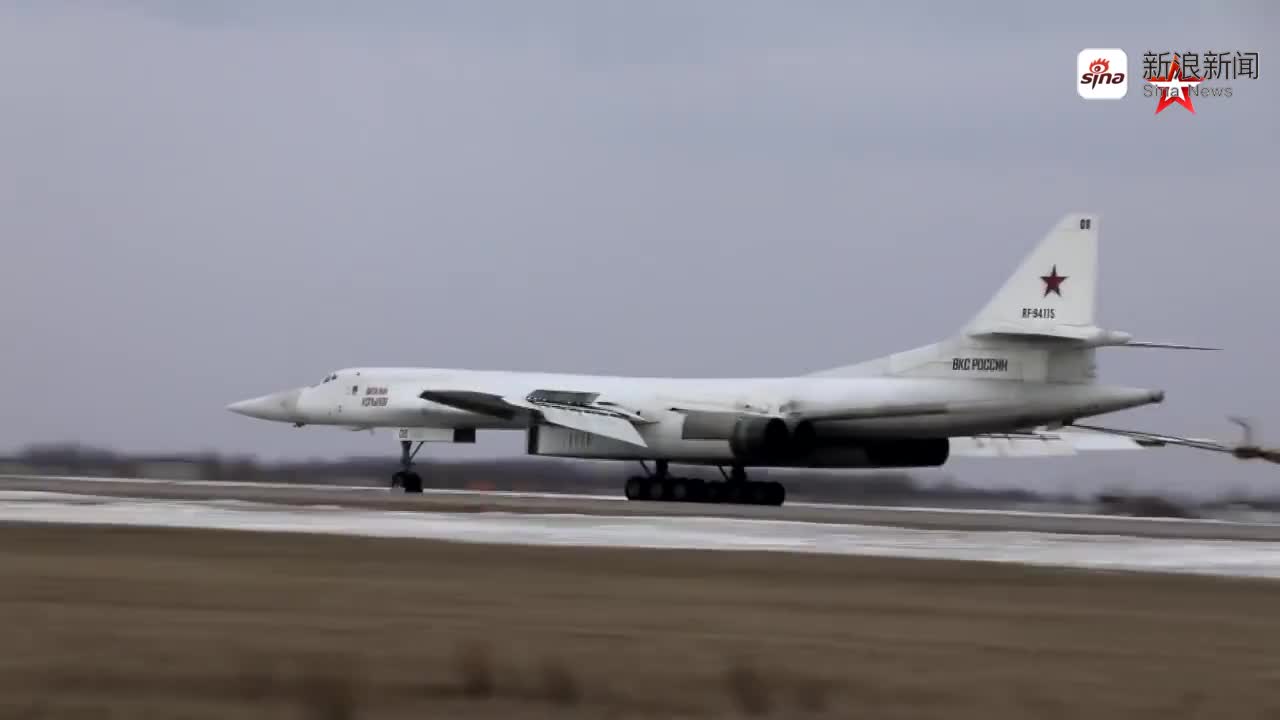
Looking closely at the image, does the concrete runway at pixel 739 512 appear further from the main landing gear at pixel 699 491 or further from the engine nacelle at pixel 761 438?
the main landing gear at pixel 699 491

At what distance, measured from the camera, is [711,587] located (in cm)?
1753

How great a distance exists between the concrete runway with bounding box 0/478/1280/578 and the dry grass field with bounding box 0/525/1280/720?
3322mm

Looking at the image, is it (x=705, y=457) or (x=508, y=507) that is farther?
(x=705, y=457)

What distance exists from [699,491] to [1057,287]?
32.4ft

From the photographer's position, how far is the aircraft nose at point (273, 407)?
5197cm

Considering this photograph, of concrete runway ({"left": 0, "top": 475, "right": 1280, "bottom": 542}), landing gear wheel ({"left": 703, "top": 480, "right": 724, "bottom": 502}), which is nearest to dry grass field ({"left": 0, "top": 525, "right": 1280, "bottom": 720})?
concrete runway ({"left": 0, "top": 475, "right": 1280, "bottom": 542})

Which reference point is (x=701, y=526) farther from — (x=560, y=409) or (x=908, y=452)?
(x=560, y=409)

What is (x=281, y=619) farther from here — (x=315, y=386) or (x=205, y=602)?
(x=315, y=386)

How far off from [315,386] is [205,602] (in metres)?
37.0

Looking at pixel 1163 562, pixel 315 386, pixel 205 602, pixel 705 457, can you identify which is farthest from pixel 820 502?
pixel 205 602

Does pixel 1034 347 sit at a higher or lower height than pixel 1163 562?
higher

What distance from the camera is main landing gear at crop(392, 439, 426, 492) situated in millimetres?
47750

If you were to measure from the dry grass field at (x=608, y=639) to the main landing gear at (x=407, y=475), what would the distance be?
27.0 meters

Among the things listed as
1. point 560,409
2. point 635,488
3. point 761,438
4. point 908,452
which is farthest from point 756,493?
point 560,409
